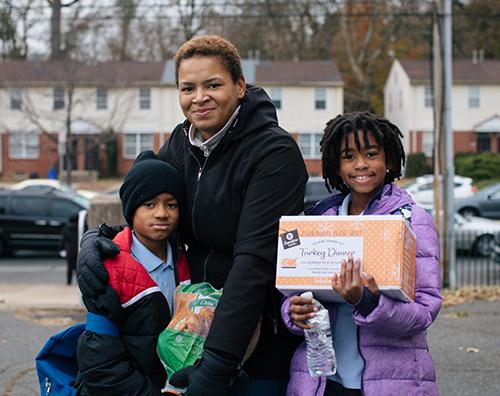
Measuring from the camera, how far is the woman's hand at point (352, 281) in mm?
2754

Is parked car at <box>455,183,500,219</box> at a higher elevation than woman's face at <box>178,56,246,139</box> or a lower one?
lower

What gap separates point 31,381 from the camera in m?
6.96

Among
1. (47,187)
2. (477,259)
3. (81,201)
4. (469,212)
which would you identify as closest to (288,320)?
(477,259)

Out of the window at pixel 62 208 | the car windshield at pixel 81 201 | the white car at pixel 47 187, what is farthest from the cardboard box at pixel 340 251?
the white car at pixel 47 187

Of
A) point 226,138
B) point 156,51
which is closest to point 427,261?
point 226,138

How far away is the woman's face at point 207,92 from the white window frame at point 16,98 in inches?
1458

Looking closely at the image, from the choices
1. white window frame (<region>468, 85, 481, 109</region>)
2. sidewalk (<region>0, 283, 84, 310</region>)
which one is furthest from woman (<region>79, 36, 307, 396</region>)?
white window frame (<region>468, 85, 481, 109</region>)

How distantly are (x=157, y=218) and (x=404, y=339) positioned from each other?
1039mm

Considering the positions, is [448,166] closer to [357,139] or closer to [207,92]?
[357,139]

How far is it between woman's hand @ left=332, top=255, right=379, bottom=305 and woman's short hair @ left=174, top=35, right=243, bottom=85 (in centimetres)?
92

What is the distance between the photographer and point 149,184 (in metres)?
3.28

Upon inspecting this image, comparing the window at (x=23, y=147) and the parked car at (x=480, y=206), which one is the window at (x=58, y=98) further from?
the parked car at (x=480, y=206)

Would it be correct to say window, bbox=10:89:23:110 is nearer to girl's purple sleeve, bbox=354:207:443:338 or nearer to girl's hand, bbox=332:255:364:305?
girl's purple sleeve, bbox=354:207:443:338

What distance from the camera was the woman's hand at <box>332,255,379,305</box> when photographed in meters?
2.75
